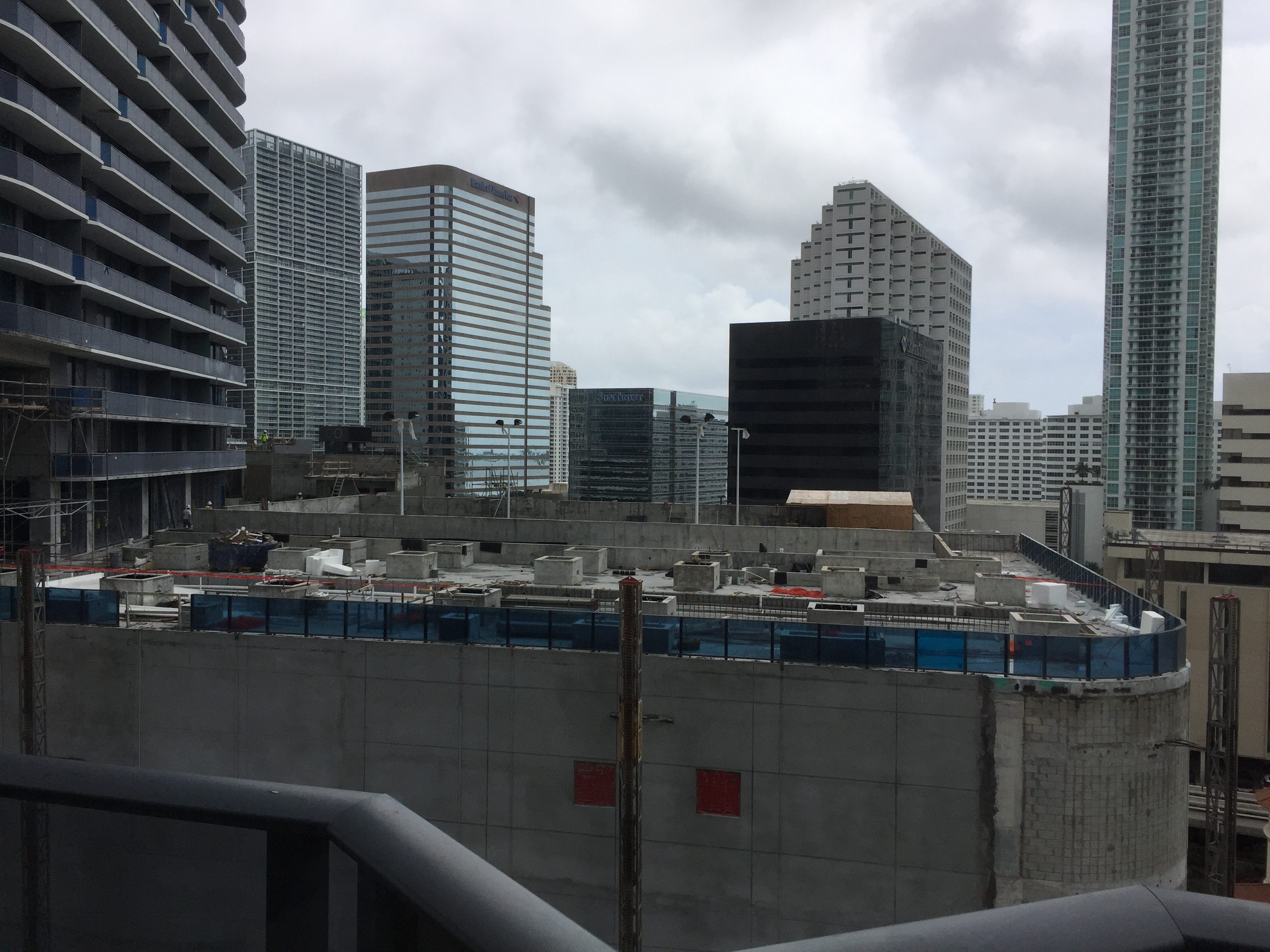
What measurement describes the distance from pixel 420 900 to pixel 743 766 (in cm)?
2051

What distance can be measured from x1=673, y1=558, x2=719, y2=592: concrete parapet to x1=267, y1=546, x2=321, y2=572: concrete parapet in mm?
14384

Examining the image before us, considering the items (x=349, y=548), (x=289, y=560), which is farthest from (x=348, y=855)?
(x=349, y=548)

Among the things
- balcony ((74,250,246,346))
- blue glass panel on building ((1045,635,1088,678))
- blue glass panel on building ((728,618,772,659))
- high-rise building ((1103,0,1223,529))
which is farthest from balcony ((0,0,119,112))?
high-rise building ((1103,0,1223,529))

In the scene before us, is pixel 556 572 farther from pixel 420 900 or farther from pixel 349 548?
pixel 420 900

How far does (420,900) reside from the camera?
1909mm

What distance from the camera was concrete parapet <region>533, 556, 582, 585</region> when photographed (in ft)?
107

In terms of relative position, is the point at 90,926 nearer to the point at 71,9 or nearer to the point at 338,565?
the point at 338,565

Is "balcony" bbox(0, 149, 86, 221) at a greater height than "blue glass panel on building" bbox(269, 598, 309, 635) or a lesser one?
greater

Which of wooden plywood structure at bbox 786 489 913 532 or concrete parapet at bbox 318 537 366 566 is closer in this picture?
concrete parapet at bbox 318 537 366 566

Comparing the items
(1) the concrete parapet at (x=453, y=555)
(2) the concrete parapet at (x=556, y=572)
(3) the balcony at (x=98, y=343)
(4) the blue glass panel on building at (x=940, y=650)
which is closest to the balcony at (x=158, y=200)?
(3) the balcony at (x=98, y=343)

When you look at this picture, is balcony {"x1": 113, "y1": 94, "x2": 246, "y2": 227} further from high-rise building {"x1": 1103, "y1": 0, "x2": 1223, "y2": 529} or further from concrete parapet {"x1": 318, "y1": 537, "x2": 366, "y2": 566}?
high-rise building {"x1": 1103, "y1": 0, "x2": 1223, "y2": 529}

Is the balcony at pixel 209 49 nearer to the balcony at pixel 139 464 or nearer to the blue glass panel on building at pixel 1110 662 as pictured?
the balcony at pixel 139 464

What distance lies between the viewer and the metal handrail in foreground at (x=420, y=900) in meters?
1.65

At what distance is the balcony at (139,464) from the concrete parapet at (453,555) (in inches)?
681
